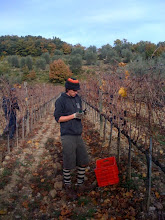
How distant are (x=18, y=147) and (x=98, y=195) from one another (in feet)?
11.2

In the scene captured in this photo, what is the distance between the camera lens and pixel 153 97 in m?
2.49

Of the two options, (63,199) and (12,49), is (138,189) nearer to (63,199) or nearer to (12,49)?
(63,199)

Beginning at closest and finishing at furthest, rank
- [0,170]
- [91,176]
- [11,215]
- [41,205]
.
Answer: [11,215]
[41,205]
[91,176]
[0,170]

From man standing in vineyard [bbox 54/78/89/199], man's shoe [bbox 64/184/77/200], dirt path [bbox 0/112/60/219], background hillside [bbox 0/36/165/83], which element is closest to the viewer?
man standing in vineyard [bbox 54/78/89/199]

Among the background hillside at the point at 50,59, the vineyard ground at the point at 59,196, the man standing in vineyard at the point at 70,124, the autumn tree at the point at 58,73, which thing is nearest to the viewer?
the vineyard ground at the point at 59,196

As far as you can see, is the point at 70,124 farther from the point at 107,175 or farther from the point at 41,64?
the point at 41,64

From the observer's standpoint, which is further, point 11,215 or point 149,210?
point 11,215

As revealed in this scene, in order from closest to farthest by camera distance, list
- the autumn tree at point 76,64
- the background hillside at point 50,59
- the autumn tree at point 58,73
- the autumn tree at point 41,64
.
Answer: the background hillside at point 50,59 → the autumn tree at point 58,73 → the autumn tree at point 76,64 → the autumn tree at point 41,64

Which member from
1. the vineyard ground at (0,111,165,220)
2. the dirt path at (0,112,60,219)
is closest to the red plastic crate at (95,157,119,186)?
the vineyard ground at (0,111,165,220)

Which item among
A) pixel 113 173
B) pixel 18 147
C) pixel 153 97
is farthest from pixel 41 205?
pixel 18 147

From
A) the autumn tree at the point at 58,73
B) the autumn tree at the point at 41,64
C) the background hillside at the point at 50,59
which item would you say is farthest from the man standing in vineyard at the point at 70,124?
the autumn tree at the point at 41,64

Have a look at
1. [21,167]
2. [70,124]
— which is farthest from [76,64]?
[70,124]

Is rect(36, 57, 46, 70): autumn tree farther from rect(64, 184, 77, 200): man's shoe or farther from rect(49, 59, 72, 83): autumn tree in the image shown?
rect(64, 184, 77, 200): man's shoe

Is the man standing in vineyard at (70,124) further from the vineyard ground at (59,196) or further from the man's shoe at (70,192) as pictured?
the vineyard ground at (59,196)
